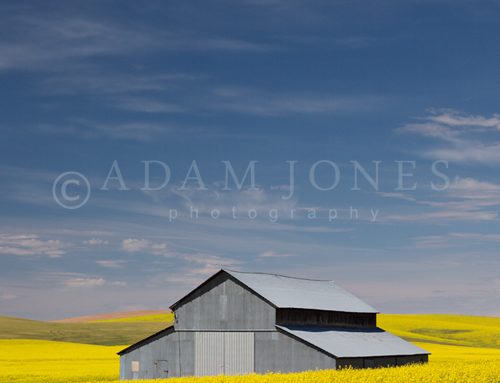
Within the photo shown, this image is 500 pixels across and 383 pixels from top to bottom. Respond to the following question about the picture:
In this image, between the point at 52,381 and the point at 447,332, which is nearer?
the point at 52,381

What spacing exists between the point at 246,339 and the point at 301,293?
870 centimetres

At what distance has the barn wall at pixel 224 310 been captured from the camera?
173 ft

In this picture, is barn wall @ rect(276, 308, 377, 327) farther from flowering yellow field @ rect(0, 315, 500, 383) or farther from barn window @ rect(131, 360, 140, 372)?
barn window @ rect(131, 360, 140, 372)

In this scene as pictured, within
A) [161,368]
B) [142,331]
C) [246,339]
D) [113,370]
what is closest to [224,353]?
[246,339]

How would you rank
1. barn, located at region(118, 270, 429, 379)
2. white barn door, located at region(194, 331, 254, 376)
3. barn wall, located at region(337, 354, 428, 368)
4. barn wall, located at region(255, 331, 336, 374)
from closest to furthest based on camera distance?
barn wall, located at region(255, 331, 336, 374)
barn wall, located at region(337, 354, 428, 368)
barn, located at region(118, 270, 429, 379)
white barn door, located at region(194, 331, 254, 376)

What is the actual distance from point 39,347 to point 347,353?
172 feet

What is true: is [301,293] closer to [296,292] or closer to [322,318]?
[296,292]

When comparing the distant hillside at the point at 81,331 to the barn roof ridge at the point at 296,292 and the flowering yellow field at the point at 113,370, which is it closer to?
the flowering yellow field at the point at 113,370

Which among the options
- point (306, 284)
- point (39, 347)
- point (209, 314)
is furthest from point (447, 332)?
point (209, 314)

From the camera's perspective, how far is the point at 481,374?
48.0 m

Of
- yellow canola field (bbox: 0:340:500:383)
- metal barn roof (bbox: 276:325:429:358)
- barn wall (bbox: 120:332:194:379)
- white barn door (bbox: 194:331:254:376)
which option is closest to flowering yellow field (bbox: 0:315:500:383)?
yellow canola field (bbox: 0:340:500:383)

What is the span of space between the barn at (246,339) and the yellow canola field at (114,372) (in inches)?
114

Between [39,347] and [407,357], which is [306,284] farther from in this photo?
[39,347]

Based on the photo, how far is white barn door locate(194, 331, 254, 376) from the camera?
5169 cm
